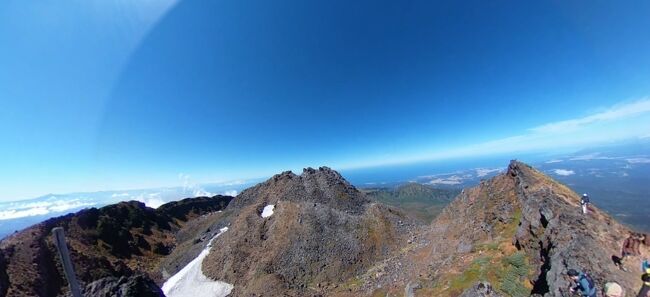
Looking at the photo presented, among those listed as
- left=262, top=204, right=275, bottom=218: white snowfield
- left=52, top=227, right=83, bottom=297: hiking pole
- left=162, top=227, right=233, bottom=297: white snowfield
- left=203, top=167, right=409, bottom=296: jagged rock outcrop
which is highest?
left=52, top=227, right=83, bottom=297: hiking pole

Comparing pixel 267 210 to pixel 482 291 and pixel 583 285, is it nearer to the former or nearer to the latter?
pixel 482 291

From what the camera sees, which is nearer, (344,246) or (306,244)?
(344,246)

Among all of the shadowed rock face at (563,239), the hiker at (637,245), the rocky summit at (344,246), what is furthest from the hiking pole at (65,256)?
the hiker at (637,245)

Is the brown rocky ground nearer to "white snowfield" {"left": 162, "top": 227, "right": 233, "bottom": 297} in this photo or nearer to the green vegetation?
the green vegetation

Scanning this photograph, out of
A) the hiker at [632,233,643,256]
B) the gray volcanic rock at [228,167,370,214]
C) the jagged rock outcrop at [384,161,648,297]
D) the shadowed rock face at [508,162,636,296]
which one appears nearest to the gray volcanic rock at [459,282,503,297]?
the jagged rock outcrop at [384,161,648,297]

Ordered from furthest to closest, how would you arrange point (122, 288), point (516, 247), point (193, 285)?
point (193, 285)
point (516, 247)
point (122, 288)

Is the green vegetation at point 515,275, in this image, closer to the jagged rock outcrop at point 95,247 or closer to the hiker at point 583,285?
the hiker at point 583,285

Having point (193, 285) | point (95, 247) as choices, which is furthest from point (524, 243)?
point (95, 247)
